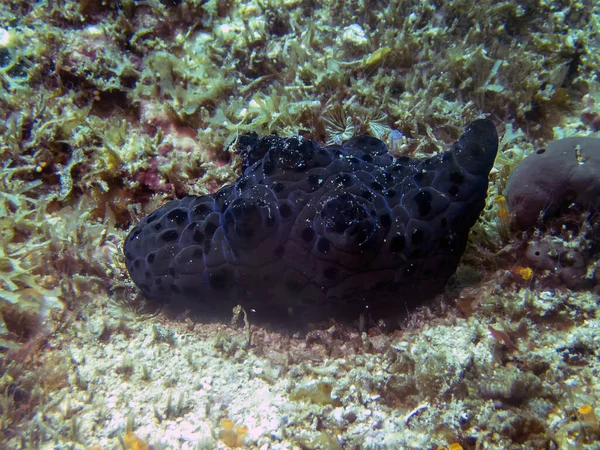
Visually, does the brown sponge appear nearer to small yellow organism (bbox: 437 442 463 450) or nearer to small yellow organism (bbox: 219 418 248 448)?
small yellow organism (bbox: 437 442 463 450)

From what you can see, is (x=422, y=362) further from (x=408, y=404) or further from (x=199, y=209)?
(x=199, y=209)

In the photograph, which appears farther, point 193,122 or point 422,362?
point 193,122

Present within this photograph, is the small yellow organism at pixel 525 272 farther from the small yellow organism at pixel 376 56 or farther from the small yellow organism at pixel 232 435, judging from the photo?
the small yellow organism at pixel 376 56

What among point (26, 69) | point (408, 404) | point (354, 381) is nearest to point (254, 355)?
point (354, 381)

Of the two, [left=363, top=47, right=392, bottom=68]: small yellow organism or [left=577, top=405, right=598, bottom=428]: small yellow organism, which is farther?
[left=363, top=47, right=392, bottom=68]: small yellow organism

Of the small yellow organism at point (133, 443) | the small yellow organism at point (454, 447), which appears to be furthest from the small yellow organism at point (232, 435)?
the small yellow organism at point (454, 447)

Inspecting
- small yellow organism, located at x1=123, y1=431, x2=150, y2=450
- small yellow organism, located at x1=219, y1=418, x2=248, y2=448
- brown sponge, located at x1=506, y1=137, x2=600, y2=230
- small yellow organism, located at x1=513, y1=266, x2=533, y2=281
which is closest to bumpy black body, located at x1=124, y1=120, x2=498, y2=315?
brown sponge, located at x1=506, y1=137, x2=600, y2=230

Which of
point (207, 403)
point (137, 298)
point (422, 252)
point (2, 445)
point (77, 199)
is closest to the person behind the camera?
point (2, 445)
